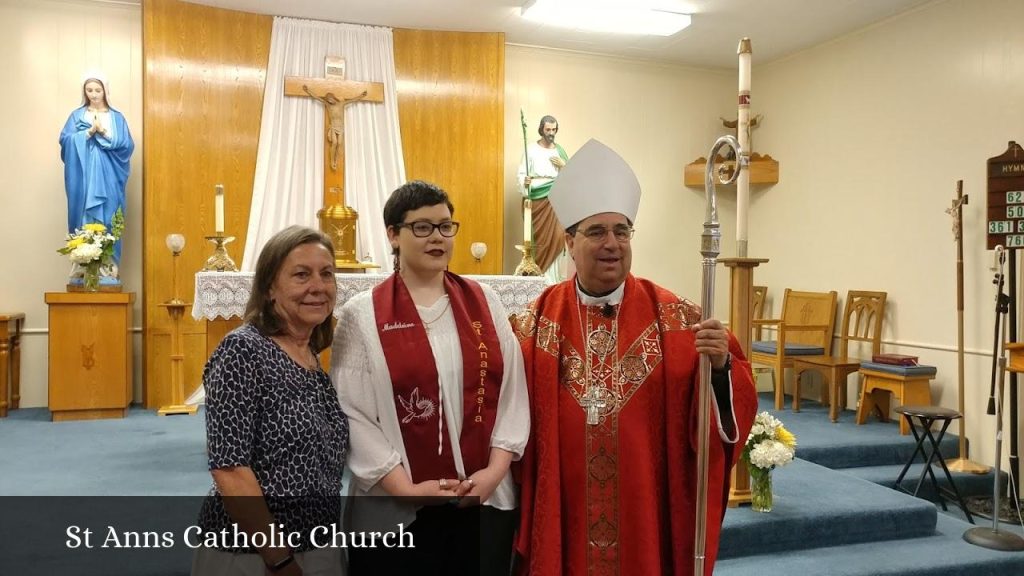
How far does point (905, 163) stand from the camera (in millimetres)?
5945

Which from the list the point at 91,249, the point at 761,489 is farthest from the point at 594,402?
the point at 91,249

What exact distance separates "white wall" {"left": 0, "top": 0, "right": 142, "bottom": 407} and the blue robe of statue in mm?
423

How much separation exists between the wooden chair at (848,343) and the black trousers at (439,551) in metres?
4.76

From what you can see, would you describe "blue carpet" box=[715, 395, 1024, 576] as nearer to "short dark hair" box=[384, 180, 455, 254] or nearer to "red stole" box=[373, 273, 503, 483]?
"red stole" box=[373, 273, 503, 483]

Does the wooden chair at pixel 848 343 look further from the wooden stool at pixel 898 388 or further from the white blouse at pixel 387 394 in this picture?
the white blouse at pixel 387 394

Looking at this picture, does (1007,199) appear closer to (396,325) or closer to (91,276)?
(396,325)

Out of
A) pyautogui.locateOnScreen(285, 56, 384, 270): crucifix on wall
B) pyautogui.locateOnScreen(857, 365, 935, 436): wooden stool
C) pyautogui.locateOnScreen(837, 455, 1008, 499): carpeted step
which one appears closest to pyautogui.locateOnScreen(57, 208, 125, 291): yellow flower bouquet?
pyautogui.locateOnScreen(285, 56, 384, 270): crucifix on wall

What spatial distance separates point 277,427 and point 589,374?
2.58 feet

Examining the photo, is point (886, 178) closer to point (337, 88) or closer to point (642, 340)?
point (337, 88)

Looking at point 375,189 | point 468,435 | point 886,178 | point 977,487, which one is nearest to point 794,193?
point 886,178

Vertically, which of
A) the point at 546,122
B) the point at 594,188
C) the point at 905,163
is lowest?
the point at 594,188

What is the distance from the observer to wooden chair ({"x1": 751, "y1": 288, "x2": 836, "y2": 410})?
6188 millimetres

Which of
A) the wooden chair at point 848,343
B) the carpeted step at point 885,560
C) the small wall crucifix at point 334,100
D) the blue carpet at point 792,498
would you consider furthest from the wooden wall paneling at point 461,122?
the carpeted step at point 885,560

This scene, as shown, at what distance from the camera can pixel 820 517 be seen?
371 centimetres
